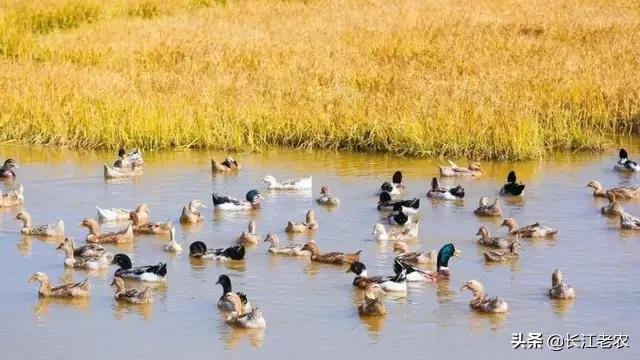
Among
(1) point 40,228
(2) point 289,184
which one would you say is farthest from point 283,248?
(2) point 289,184

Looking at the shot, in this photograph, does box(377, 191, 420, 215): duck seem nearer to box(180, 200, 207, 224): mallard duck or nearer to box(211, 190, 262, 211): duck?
box(211, 190, 262, 211): duck

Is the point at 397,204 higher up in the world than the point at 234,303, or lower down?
higher up

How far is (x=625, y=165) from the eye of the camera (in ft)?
71.8

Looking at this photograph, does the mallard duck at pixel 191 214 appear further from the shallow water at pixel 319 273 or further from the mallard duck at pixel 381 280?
the mallard duck at pixel 381 280

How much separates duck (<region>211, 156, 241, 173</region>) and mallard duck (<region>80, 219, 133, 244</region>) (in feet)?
14.6

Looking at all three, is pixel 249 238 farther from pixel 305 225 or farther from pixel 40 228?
pixel 40 228

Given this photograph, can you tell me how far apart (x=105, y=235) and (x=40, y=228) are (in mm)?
918

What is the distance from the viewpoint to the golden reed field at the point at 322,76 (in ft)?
77.9

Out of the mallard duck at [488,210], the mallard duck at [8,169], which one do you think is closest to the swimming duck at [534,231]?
the mallard duck at [488,210]

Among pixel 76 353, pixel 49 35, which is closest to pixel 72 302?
pixel 76 353

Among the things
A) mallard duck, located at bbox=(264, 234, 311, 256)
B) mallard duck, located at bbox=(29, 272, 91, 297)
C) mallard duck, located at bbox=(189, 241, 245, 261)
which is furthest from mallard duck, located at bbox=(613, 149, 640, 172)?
mallard duck, located at bbox=(29, 272, 91, 297)

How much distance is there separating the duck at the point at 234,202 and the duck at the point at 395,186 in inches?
79.1

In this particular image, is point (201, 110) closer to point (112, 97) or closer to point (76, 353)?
point (112, 97)

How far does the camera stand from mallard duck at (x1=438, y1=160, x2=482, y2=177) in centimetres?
2108
